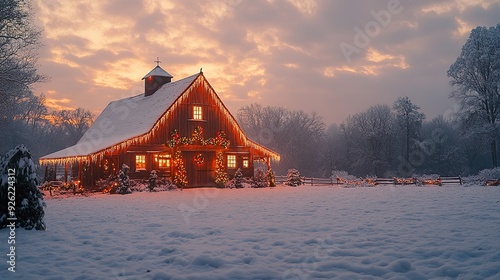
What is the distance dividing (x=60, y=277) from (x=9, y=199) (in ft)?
15.0

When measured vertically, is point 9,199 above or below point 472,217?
above

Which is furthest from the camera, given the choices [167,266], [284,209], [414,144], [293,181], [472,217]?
[414,144]

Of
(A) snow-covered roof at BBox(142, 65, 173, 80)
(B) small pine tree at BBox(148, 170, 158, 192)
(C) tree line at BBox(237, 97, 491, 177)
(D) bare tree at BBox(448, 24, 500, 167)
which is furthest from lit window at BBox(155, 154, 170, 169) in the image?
(C) tree line at BBox(237, 97, 491, 177)

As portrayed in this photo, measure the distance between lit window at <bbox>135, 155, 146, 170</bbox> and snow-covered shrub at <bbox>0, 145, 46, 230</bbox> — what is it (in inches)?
617

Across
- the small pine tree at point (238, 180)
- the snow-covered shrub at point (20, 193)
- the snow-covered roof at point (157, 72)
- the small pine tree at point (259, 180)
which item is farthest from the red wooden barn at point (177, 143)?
the snow-covered shrub at point (20, 193)

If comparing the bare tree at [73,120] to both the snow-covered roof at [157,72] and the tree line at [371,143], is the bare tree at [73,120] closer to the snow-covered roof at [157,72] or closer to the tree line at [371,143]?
the tree line at [371,143]

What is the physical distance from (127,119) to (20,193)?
22.7m

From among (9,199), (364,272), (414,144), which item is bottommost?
(364,272)

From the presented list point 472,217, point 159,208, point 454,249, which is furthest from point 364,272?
point 159,208

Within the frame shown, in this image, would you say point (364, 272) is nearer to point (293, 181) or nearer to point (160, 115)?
point (160, 115)

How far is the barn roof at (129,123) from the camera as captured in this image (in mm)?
24062

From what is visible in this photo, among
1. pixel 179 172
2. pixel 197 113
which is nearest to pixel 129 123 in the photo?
pixel 197 113

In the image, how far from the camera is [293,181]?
106 ft

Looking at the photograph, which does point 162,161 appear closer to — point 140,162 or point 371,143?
point 140,162
